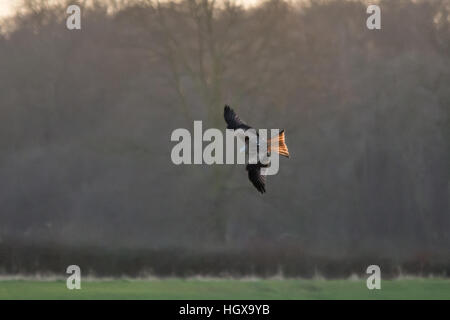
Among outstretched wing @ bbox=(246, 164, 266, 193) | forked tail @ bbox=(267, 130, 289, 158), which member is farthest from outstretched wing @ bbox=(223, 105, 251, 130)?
forked tail @ bbox=(267, 130, 289, 158)

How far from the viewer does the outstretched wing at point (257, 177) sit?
18.1m

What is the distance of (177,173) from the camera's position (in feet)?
110

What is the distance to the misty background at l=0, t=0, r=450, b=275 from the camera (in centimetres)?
3347

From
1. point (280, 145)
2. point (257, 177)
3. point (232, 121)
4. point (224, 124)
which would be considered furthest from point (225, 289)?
point (280, 145)

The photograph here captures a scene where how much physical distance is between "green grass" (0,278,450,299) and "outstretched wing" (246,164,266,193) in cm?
640

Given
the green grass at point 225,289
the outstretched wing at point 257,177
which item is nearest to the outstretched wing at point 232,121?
the outstretched wing at point 257,177

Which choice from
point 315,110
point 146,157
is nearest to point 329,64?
point 315,110

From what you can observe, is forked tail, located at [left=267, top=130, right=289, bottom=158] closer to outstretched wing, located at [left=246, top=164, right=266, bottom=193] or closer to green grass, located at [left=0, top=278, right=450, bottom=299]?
outstretched wing, located at [left=246, top=164, right=266, bottom=193]

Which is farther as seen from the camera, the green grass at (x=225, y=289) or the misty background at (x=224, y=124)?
the misty background at (x=224, y=124)

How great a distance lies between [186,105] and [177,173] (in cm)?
180

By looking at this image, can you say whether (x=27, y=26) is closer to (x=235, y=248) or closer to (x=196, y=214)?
(x=196, y=214)

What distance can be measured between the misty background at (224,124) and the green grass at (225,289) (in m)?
3.69

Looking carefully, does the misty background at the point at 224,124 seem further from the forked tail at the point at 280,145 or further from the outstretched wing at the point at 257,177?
the forked tail at the point at 280,145

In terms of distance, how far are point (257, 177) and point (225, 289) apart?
7.84 meters
